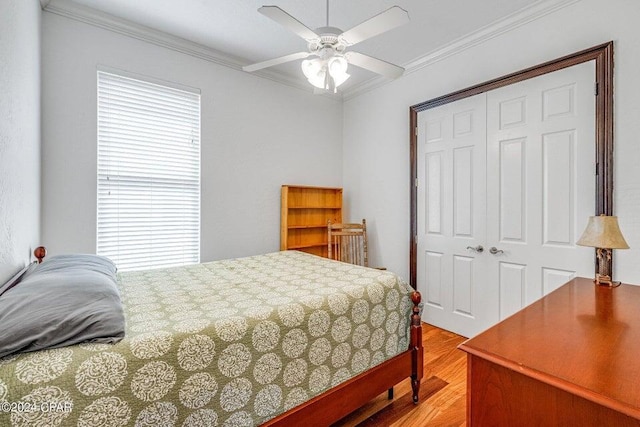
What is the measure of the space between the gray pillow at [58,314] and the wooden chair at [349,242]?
2.54m

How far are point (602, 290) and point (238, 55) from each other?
3.47 m

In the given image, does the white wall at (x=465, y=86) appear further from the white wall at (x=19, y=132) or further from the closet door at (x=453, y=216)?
the white wall at (x=19, y=132)

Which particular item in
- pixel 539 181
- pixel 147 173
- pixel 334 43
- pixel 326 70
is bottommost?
pixel 539 181

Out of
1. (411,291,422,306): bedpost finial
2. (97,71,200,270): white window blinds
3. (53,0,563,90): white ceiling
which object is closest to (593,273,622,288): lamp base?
(411,291,422,306): bedpost finial

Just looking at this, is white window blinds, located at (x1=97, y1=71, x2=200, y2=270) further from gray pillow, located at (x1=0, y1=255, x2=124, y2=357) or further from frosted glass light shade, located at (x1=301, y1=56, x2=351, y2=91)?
frosted glass light shade, located at (x1=301, y1=56, x2=351, y2=91)

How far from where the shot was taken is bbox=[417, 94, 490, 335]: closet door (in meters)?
2.72

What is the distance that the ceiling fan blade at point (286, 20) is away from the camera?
57.0 inches

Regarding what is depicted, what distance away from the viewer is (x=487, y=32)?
2.59 m

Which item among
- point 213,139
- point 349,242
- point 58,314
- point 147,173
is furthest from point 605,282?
point 147,173

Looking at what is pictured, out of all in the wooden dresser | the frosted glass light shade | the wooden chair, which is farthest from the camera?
the wooden chair

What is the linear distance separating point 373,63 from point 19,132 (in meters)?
2.06

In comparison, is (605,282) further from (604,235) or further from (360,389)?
(360,389)

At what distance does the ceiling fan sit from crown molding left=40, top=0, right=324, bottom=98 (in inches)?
51.6

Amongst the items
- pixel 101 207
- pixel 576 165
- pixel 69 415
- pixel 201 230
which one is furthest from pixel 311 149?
pixel 69 415
